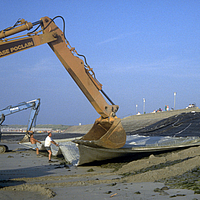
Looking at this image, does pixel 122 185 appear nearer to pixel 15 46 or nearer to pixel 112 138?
pixel 112 138

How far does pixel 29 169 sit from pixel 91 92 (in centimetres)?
351

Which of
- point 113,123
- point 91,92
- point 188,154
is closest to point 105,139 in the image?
point 113,123

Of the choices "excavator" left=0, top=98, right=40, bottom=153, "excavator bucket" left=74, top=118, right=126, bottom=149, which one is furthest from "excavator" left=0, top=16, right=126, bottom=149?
"excavator" left=0, top=98, right=40, bottom=153

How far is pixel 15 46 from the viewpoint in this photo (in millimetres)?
8883

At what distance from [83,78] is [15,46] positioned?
271 cm

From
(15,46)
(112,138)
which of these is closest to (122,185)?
(112,138)

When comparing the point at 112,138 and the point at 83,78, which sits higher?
the point at 83,78

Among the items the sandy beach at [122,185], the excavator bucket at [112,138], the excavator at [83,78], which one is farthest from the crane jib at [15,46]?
the sandy beach at [122,185]

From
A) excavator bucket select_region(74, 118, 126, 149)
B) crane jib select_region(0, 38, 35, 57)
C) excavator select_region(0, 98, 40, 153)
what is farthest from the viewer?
excavator select_region(0, 98, 40, 153)

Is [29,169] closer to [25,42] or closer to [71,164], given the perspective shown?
[71,164]

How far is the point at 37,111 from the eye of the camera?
2156 cm

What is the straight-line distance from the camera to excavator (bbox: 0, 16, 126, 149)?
940 centimetres

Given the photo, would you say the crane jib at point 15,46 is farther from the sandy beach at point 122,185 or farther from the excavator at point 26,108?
Result: the excavator at point 26,108

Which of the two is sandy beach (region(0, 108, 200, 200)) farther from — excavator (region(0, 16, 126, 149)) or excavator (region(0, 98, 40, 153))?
excavator (region(0, 98, 40, 153))
